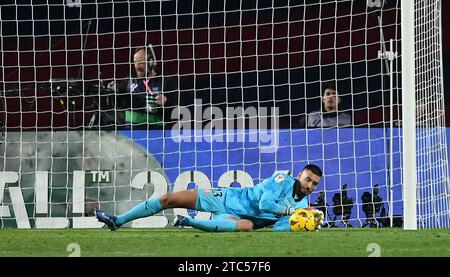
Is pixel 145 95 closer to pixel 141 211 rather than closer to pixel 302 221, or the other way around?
pixel 141 211

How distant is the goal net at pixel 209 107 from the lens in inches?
550

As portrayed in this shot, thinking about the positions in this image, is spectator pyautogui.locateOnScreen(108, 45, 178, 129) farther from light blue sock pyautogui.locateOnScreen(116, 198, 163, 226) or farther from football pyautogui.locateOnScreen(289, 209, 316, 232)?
football pyautogui.locateOnScreen(289, 209, 316, 232)

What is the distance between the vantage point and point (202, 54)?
51.8 feet

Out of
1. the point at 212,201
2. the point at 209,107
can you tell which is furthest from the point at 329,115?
the point at 212,201

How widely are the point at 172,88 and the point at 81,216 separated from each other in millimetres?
2033

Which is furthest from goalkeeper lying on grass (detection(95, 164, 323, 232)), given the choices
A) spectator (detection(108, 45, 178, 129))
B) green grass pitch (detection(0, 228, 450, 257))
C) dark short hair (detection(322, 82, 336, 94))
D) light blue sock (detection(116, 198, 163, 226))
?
dark short hair (detection(322, 82, 336, 94))

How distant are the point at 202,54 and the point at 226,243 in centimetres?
623

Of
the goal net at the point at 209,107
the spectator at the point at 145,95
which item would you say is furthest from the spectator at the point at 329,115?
the spectator at the point at 145,95

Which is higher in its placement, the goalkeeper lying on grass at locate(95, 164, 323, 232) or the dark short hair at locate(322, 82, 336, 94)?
the dark short hair at locate(322, 82, 336, 94)

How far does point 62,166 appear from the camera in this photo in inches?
555

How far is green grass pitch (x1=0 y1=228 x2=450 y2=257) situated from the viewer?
29.3 feet

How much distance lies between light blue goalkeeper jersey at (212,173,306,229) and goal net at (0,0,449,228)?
5.68 feet

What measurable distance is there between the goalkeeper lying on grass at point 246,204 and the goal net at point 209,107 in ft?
5.24
